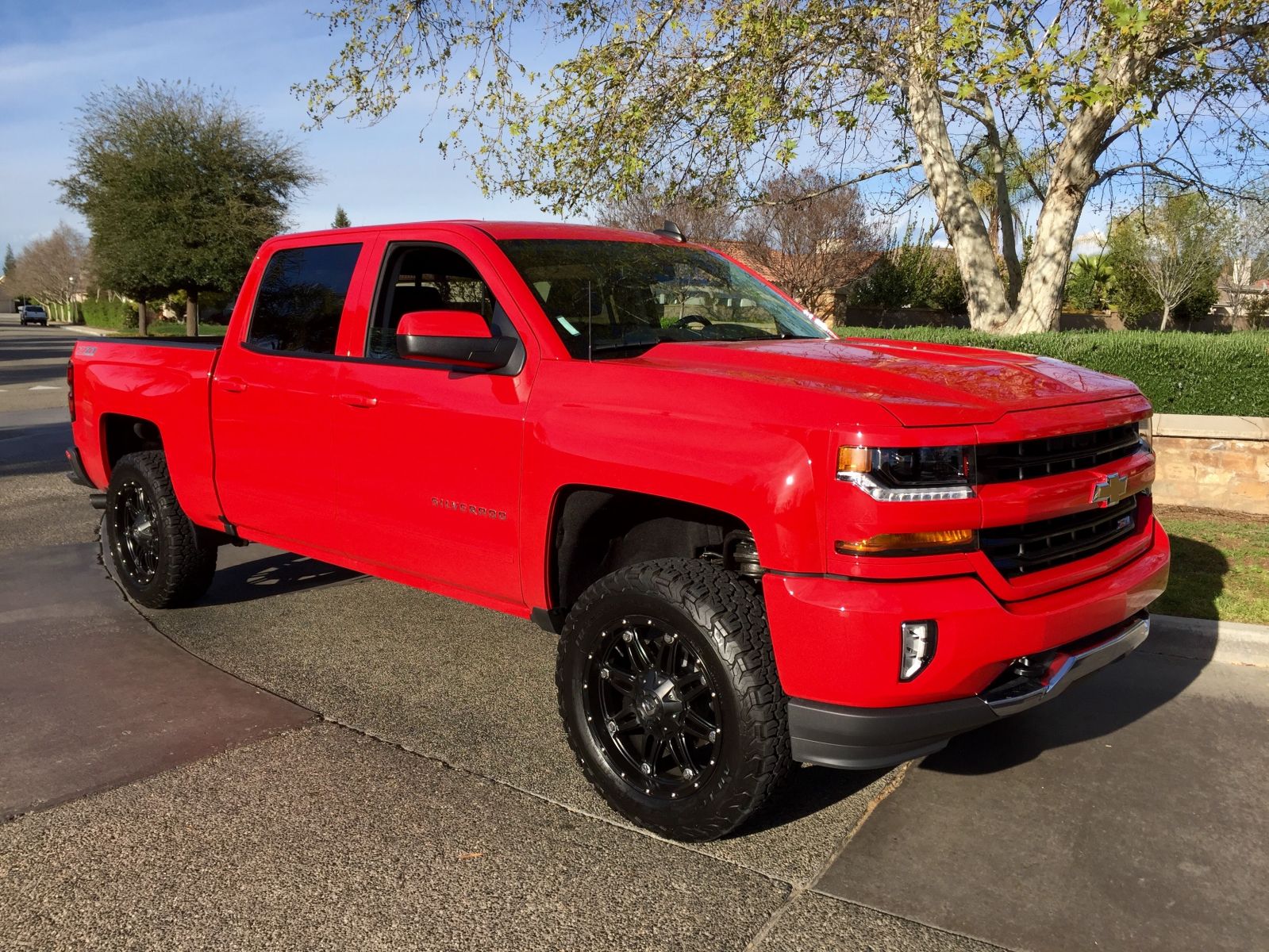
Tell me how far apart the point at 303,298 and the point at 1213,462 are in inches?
276

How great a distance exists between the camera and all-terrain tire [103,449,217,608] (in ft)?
18.6

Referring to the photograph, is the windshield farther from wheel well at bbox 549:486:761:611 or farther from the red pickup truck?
wheel well at bbox 549:486:761:611

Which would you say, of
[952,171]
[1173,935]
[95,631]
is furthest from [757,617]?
[952,171]

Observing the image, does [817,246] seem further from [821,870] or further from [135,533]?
[821,870]

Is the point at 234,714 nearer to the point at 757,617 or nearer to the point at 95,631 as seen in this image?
the point at 95,631

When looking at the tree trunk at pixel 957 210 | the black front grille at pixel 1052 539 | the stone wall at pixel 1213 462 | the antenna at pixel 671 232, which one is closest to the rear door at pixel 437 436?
the antenna at pixel 671 232

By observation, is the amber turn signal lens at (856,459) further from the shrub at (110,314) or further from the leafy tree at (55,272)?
the leafy tree at (55,272)

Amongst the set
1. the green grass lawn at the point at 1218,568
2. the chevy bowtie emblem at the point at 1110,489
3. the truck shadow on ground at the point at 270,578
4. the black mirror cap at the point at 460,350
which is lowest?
the truck shadow on ground at the point at 270,578

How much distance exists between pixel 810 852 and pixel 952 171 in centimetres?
984

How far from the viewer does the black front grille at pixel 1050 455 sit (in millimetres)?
3111

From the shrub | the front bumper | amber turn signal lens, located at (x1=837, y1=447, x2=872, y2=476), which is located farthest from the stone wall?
the shrub

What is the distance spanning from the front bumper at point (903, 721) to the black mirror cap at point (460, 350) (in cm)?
161

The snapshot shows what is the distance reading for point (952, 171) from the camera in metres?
11.7

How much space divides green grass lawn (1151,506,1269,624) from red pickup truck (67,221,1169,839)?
7.10 feet
